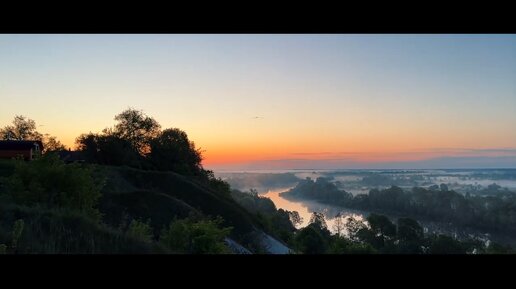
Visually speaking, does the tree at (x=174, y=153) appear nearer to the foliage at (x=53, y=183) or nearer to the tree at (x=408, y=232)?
the tree at (x=408, y=232)

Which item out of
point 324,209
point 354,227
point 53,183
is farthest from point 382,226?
point 53,183

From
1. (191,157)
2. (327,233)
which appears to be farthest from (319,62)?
(191,157)

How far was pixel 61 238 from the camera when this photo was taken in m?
3.88

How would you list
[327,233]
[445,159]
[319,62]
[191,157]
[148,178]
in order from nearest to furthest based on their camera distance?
[319,62] < [445,159] < [148,178] < [327,233] < [191,157]

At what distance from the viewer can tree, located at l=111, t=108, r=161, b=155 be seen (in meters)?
44.6

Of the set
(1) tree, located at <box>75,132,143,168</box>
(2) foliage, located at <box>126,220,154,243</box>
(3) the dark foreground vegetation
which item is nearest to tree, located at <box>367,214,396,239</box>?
(3) the dark foreground vegetation

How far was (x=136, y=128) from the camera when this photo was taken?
45688 mm

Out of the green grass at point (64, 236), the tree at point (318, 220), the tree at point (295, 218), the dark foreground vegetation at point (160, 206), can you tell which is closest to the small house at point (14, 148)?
the dark foreground vegetation at point (160, 206)

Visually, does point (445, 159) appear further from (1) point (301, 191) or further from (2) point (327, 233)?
(2) point (327, 233)

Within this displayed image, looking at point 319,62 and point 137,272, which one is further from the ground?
point 319,62

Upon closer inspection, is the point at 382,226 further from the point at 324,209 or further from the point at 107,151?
the point at 107,151

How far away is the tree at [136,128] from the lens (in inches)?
1757
